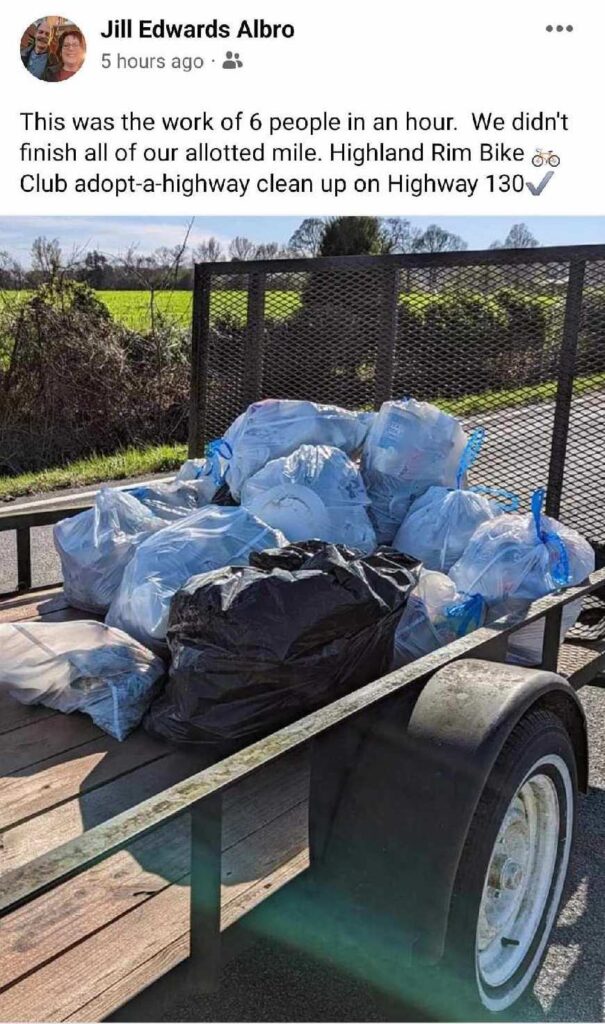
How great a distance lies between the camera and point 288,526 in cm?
325

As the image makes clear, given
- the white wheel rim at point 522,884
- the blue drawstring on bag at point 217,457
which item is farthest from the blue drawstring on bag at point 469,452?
the white wheel rim at point 522,884

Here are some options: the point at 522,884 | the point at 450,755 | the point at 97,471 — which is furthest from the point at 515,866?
the point at 97,471

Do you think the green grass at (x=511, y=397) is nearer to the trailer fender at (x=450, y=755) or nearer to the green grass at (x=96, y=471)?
the trailer fender at (x=450, y=755)

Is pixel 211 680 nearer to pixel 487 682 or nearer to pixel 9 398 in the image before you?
pixel 487 682

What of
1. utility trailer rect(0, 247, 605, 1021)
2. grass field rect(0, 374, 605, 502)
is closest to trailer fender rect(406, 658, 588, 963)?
utility trailer rect(0, 247, 605, 1021)

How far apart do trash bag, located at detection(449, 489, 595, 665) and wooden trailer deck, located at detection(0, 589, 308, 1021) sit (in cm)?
80

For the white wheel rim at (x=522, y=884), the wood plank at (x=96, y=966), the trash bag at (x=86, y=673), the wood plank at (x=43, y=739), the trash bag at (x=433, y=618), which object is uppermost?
the trash bag at (x=433, y=618)

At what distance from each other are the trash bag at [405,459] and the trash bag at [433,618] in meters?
0.71

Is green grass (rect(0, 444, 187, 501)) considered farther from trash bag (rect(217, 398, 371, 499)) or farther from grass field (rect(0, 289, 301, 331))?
trash bag (rect(217, 398, 371, 499))

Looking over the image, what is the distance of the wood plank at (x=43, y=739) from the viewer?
2.43 metres

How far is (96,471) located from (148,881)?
859 centimetres

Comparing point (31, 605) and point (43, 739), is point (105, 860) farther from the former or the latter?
point (31, 605)
